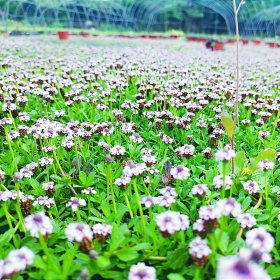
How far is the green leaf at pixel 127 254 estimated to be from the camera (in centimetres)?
164

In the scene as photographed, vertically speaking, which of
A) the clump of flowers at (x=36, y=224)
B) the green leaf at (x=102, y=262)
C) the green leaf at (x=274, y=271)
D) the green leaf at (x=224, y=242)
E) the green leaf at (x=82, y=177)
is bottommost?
the green leaf at (x=274, y=271)

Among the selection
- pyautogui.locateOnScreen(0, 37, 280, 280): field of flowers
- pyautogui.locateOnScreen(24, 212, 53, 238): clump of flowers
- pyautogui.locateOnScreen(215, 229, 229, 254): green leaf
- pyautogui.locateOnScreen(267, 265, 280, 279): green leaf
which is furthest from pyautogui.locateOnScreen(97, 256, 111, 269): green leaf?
pyautogui.locateOnScreen(267, 265, 280, 279): green leaf

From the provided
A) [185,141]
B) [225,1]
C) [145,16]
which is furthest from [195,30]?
[185,141]

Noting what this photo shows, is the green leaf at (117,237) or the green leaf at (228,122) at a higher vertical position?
the green leaf at (228,122)

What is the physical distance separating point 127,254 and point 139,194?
2.52ft

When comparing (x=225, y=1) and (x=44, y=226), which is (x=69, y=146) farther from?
(x=225, y=1)

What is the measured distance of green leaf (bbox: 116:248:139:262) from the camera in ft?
5.37

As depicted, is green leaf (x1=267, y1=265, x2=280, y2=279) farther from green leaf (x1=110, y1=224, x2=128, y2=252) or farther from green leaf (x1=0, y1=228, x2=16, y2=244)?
green leaf (x1=0, y1=228, x2=16, y2=244)

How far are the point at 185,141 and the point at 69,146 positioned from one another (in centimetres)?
102

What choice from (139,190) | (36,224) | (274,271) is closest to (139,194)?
(139,190)

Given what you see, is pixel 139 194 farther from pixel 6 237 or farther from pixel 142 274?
pixel 142 274

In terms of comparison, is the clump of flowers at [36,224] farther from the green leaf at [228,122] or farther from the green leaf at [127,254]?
the green leaf at [228,122]

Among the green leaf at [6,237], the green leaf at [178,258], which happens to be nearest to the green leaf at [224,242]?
the green leaf at [178,258]

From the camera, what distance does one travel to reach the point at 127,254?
1667 mm
